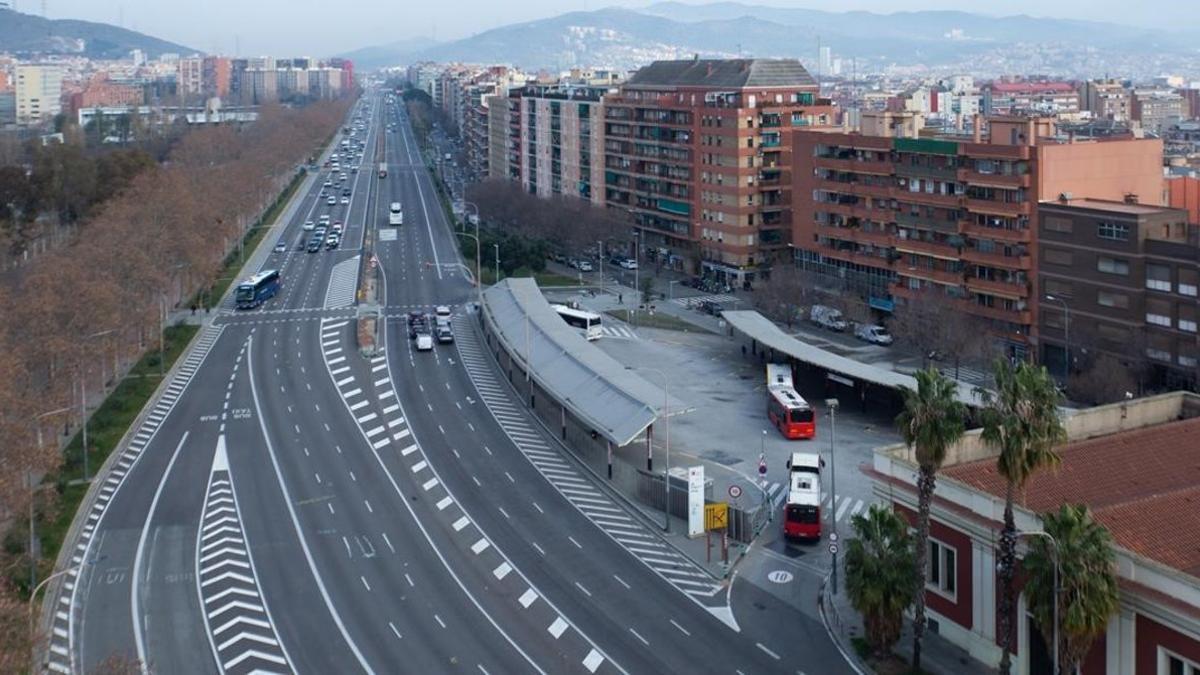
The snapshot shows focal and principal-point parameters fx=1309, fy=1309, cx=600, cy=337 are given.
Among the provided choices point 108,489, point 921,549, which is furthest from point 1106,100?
point 921,549

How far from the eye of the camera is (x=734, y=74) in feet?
308

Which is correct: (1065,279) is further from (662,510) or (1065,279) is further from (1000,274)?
(662,510)

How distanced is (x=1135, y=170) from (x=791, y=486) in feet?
116

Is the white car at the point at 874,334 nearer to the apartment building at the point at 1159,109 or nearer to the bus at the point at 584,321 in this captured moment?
the bus at the point at 584,321

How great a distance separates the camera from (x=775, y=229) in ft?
292

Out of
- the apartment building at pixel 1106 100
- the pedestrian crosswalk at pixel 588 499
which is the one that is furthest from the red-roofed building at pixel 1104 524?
the apartment building at pixel 1106 100

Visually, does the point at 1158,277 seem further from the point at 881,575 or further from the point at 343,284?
the point at 343,284

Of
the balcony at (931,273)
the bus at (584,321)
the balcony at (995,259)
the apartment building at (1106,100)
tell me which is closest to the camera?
the balcony at (995,259)

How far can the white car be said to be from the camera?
7006 centimetres

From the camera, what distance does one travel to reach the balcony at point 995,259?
2474 inches

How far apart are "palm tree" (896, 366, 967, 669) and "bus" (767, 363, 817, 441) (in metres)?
20.9

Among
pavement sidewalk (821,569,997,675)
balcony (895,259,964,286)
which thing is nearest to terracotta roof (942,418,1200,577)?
pavement sidewalk (821,569,997,675)

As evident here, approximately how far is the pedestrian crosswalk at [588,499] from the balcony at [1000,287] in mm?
24756

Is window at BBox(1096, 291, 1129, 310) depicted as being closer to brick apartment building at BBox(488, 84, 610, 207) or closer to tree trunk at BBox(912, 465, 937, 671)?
tree trunk at BBox(912, 465, 937, 671)
